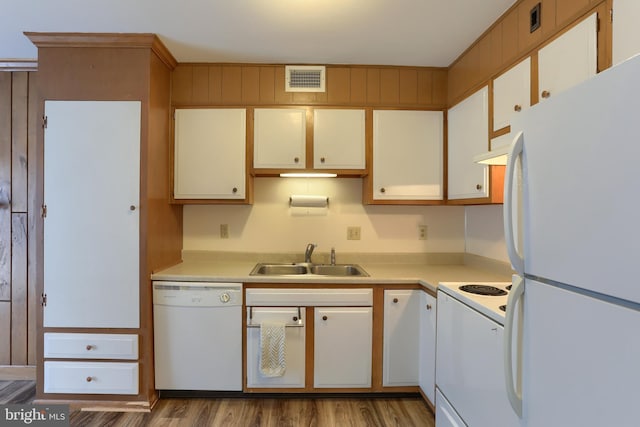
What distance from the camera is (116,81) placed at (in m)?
2.07

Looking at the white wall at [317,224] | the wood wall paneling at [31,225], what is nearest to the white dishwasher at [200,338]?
the white wall at [317,224]

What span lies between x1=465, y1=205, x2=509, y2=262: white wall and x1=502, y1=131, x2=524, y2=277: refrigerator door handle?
53.1 inches

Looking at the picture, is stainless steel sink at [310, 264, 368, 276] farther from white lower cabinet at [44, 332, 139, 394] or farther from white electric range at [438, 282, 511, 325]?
white lower cabinet at [44, 332, 139, 394]

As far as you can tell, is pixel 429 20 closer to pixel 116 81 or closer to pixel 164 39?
pixel 164 39

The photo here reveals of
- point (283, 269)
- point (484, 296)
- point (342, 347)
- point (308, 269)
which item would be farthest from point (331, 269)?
point (484, 296)

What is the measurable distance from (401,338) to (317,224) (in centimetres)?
109

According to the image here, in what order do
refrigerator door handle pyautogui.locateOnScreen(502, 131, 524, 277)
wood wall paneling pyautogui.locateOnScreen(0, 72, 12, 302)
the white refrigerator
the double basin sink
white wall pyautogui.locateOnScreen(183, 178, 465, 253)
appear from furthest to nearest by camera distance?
white wall pyautogui.locateOnScreen(183, 178, 465, 253), the double basin sink, wood wall paneling pyautogui.locateOnScreen(0, 72, 12, 302), refrigerator door handle pyautogui.locateOnScreen(502, 131, 524, 277), the white refrigerator

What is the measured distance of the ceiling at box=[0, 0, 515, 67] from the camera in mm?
1786

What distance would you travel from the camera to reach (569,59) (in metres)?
1.36

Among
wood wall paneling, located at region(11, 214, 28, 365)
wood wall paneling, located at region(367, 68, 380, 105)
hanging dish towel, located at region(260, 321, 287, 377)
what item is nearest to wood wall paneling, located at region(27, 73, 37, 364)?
wood wall paneling, located at region(11, 214, 28, 365)

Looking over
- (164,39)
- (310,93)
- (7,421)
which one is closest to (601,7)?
(310,93)

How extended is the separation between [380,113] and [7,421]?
3044mm

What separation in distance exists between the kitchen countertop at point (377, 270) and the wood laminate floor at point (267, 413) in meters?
0.81

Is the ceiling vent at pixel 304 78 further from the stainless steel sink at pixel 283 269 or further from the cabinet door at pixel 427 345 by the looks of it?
the cabinet door at pixel 427 345
